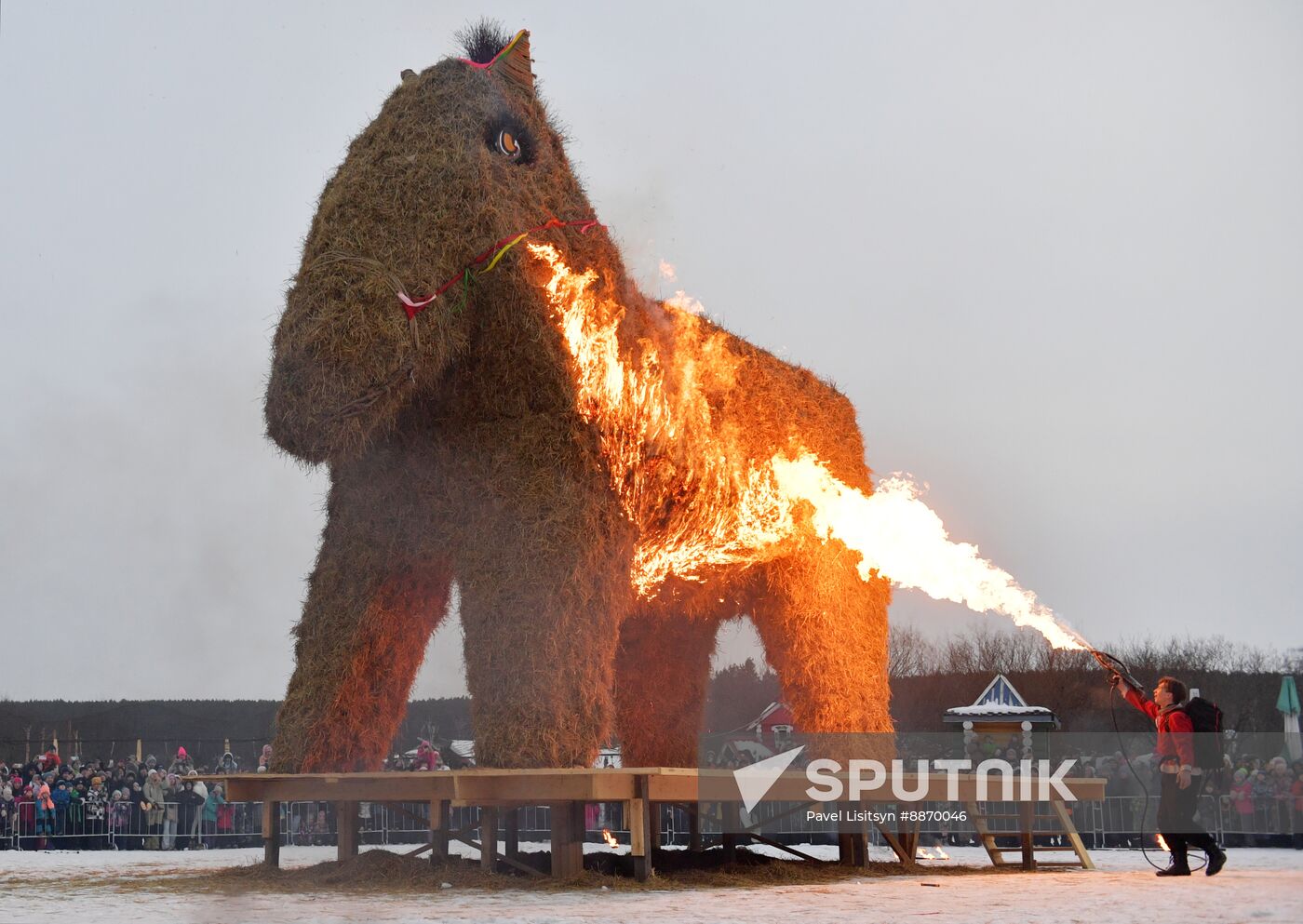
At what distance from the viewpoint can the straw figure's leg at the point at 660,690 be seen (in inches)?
682

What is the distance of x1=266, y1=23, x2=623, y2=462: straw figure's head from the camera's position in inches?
444

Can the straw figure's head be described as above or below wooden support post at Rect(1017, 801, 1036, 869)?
above

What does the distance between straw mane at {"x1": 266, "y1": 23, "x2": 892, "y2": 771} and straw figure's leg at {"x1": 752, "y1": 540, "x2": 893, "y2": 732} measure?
2.32 metres

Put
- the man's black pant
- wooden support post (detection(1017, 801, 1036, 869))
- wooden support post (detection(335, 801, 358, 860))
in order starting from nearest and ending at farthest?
1. the man's black pant
2. wooden support post (detection(335, 801, 358, 860))
3. wooden support post (detection(1017, 801, 1036, 869))

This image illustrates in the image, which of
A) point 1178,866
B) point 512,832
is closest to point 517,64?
point 512,832

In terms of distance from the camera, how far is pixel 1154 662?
4931 centimetres

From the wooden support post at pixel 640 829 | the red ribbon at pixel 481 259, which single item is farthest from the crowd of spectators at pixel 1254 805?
the red ribbon at pixel 481 259

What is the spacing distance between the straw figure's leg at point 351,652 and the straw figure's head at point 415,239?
1480 mm

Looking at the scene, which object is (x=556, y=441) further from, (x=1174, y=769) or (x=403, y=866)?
(x=1174, y=769)

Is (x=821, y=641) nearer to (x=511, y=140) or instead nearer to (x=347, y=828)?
(x=347, y=828)

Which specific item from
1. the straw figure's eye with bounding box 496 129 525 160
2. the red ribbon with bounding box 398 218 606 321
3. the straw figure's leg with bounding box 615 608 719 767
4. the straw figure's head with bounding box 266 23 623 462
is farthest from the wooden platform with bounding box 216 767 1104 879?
the straw figure's eye with bounding box 496 129 525 160

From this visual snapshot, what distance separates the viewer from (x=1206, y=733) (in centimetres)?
1254

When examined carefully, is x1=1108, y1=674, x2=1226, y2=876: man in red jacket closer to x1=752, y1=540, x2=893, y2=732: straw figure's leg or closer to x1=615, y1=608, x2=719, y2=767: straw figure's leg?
x1=752, y1=540, x2=893, y2=732: straw figure's leg

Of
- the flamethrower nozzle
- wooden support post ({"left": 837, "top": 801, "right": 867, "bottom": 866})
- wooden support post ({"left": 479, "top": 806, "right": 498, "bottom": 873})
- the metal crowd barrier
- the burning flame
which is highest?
the burning flame
